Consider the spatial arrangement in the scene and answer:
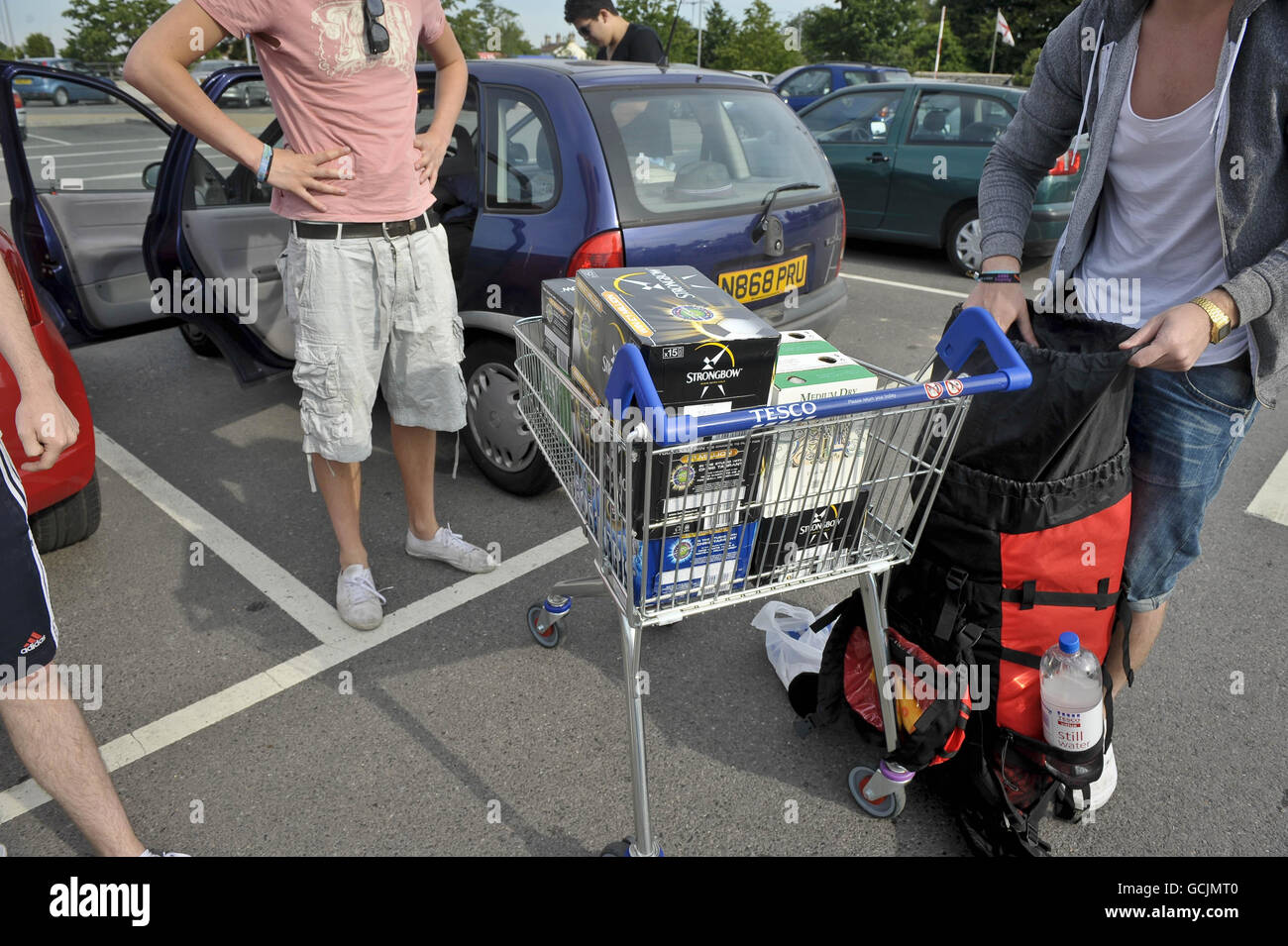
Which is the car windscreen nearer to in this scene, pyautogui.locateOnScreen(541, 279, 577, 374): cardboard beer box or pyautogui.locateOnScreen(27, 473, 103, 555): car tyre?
pyautogui.locateOnScreen(541, 279, 577, 374): cardboard beer box

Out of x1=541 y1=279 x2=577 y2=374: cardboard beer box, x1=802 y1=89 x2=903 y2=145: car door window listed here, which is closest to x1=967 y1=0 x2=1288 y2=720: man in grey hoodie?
x1=541 y1=279 x2=577 y2=374: cardboard beer box

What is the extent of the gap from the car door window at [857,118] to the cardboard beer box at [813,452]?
664 centimetres

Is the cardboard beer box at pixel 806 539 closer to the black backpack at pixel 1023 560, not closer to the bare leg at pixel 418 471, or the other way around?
the black backpack at pixel 1023 560

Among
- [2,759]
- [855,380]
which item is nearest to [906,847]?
[855,380]

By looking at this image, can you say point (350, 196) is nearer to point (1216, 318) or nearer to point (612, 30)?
point (1216, 318)

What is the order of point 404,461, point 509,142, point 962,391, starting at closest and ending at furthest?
point 962,391, point 404,461, point 509,142

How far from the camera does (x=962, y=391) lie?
1604 mm

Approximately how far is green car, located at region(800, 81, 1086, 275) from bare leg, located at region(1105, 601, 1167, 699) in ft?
18.5

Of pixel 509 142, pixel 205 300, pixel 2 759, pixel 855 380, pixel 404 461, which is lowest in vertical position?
pixel 2 759

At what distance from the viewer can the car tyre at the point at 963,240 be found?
7523mm

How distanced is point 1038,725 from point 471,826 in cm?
143

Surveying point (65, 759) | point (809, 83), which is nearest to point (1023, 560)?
point (65, 759)

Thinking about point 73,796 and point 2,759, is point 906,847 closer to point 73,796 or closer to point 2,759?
point 73,796

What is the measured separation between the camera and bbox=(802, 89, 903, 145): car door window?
311 inches
